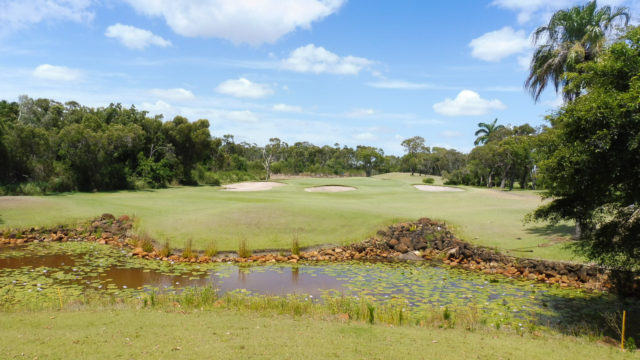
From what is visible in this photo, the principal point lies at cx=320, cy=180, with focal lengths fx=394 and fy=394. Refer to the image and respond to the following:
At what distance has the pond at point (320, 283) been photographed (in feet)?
40.1

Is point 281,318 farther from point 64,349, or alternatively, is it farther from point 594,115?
point 594,115

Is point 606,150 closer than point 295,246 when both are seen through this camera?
Yes

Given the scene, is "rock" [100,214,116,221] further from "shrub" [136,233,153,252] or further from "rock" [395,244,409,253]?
"rock" [395,244,409,253]

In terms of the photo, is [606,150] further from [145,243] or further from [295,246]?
[145,243]

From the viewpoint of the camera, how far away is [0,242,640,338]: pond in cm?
1223

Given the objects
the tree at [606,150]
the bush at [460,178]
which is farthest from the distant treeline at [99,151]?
the bush at [460,178]

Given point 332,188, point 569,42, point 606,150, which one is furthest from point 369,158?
point 606,150

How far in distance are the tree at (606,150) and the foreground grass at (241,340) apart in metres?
3.90

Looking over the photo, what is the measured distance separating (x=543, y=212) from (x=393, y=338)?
24.5ft

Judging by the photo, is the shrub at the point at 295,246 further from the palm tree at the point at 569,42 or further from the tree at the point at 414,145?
the tree at the point at 414,145

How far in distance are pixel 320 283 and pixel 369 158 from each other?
362 feet

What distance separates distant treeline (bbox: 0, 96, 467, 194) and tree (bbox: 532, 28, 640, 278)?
40.9m

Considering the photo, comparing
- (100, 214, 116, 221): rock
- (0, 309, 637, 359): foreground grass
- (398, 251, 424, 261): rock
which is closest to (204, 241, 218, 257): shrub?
(398, 251, 424, 261): rock

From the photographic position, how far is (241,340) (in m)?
7.38
